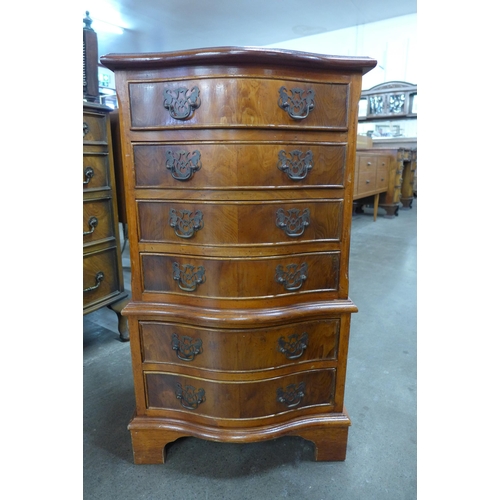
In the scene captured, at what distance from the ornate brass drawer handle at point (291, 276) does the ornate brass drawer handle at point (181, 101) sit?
487 millimetres

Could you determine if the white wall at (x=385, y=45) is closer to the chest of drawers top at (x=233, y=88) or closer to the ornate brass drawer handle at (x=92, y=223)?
the ornate brass drawer handle at (x=92, y=223)

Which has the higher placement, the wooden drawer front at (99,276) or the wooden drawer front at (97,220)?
the wooden drawer front at (97,220)

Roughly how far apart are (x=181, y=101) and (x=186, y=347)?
2.30ft

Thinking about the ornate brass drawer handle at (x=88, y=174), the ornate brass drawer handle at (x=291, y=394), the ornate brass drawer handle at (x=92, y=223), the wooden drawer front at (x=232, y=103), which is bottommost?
the ornate brass drawer handle at (x=291, y=394)

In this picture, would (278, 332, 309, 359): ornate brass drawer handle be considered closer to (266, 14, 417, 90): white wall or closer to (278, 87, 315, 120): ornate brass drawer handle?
(278, 87, 315, 120): ornate brass drawer handle

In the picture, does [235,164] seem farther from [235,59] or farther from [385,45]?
[385,45]

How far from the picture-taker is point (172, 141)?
95 centimetres

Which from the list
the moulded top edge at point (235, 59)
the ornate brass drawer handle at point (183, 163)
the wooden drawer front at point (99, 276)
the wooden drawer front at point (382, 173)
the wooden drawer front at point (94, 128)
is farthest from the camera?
the wooden drawer front at point (382, 173)

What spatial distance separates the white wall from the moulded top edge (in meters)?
6.97

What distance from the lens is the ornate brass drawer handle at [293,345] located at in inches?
42.8

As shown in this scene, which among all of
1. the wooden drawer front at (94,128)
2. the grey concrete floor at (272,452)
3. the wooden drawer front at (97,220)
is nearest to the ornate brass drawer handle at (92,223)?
the wooden drawer front at (97,220)

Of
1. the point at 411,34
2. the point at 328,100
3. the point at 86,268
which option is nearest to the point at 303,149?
the point at 328,100

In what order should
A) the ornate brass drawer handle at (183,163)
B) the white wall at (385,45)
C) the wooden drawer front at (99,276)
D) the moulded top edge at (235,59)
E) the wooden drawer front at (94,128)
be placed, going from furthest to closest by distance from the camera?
the white wall at (385,45) → the wooden drawer front at (99,276) → the wooden drawer front at (94,128) → the ornate brass drawer handle at (183,163) → the moulded top edge at (235,59)
